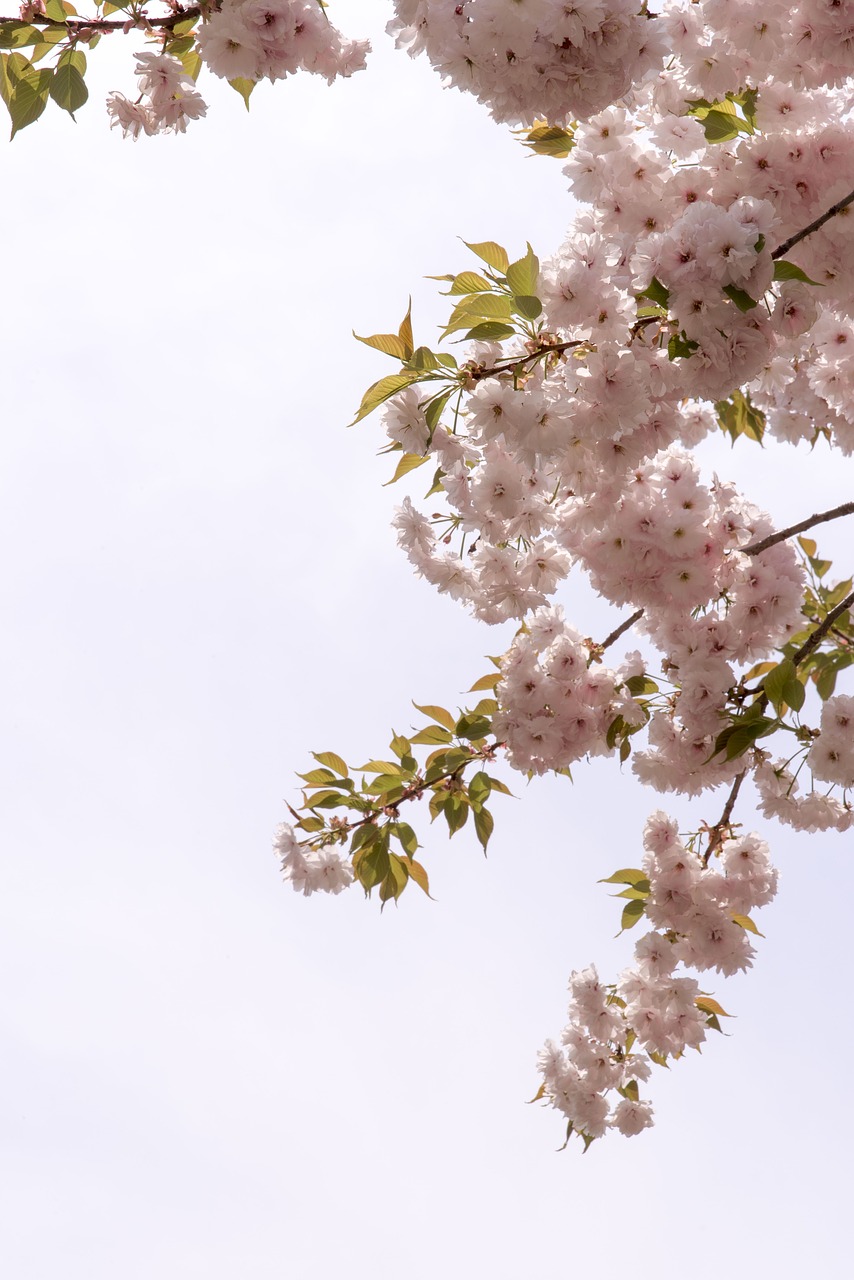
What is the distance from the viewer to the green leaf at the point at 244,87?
2506 millimetres

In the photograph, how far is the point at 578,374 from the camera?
2.23m

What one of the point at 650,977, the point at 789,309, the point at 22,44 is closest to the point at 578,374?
the point at 789,309

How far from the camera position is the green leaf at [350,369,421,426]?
7.55 ft

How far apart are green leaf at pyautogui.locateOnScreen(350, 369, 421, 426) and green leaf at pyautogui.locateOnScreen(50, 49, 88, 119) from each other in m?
0.96

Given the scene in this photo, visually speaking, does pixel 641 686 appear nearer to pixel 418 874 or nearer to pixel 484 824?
pixel 484 824

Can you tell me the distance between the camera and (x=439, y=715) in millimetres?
3215

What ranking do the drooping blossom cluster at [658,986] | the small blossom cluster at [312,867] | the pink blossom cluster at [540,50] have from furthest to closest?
the small blossom cluster at [312,867] < the drooping blossom cluster at [658,986] < the pink blossom cluster at [540,50]

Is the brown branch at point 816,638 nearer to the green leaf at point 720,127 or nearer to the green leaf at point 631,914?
the green leaf at point 631,914

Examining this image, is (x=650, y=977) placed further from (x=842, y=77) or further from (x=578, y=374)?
(x=842, y=77)

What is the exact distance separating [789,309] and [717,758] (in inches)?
46.5

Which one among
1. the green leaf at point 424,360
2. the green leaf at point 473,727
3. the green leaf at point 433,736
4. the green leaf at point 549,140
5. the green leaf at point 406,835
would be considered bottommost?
the green leaf at point 406,835

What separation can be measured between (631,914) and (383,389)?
184 centimetres

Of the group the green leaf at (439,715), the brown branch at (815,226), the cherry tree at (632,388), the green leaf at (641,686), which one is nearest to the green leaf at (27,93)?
the cherry tree at (632,388)

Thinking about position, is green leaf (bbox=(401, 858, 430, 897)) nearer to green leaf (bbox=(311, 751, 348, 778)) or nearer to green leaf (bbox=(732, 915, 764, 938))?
green leaf (bbox=(311, 751, 348, 778))
